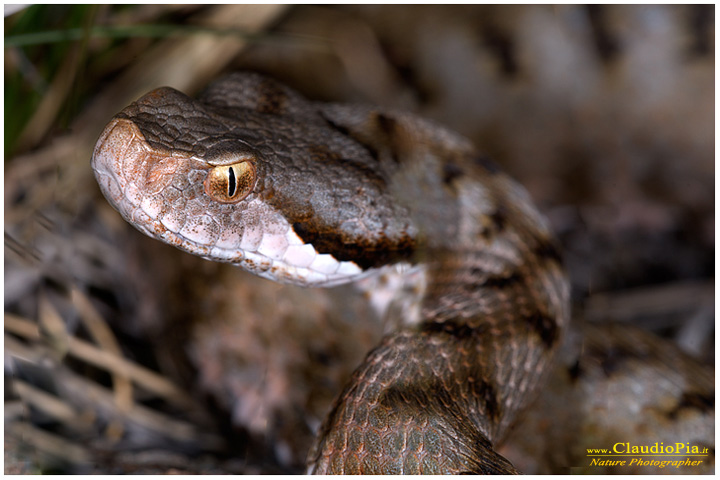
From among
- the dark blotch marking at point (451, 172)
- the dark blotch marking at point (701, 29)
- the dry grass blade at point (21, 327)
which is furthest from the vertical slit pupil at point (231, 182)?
the dark blotch marking at point (701, 29)

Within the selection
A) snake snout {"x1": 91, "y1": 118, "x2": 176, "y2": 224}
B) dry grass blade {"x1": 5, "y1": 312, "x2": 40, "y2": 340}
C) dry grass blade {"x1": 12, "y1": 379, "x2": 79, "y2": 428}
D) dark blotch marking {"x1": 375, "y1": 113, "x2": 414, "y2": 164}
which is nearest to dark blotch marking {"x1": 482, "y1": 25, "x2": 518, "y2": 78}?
dark blotch marking {"x1": 375, "y1": 113, "x2": 414, "y2": 164}

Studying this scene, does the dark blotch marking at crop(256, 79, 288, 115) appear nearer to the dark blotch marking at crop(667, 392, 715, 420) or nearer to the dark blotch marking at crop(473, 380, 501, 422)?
the dark blotch marking at crop(473, 380, 501, 422)

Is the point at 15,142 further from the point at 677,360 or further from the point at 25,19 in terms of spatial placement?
the point at 677,360

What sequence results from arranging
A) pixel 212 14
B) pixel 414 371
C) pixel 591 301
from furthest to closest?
pixel 591 301 < pixel 212 14 < pixel 414 371

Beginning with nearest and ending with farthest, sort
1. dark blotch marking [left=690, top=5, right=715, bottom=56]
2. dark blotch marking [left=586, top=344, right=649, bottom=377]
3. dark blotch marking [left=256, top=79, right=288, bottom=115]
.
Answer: dark blotch marking [left=256, top=79, right=288, bottom=115] < dark blotch marking [left=586, top=344, right=649, bottom=377] < dark blotch marking [left=690, top=5, right=715, bottom=56]

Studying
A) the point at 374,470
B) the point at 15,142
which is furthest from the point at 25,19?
the point at 374,470

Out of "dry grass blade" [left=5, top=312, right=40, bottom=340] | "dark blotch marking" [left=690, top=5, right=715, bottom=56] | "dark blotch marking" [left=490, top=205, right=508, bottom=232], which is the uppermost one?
"dark blotch marking" [left=690, top=5, right=715, bottom=56]
